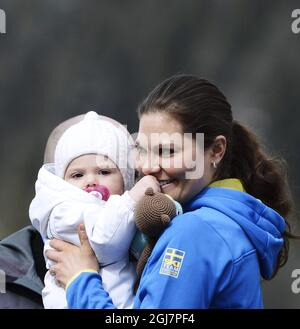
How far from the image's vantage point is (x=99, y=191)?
5.80 feet

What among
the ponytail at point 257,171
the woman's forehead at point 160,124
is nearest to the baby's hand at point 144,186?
the woman's forehead at point 160,124

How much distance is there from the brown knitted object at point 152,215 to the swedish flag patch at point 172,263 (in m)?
0.09

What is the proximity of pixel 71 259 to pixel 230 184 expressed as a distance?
403mm

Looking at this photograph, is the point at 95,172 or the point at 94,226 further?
the point at 95,172

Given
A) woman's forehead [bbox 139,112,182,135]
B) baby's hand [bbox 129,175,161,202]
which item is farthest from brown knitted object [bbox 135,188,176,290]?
woman's forehead [bbox 139,112,182,135]

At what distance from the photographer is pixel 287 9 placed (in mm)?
3555

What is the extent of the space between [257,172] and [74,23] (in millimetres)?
2274

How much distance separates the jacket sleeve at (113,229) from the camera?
1591mm

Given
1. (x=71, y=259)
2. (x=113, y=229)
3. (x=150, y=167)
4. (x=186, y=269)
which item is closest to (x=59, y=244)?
(x=71, y=259)

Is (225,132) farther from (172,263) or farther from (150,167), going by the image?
(172,263)

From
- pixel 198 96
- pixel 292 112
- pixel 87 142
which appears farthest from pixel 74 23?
pixel 198 96

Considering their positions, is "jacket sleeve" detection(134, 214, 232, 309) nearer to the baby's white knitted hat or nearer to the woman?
the woman

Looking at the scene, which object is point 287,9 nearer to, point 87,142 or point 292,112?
point 292,112

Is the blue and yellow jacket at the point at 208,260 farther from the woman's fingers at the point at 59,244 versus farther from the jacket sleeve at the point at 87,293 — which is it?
the woman's fingers at the point at 59,244
